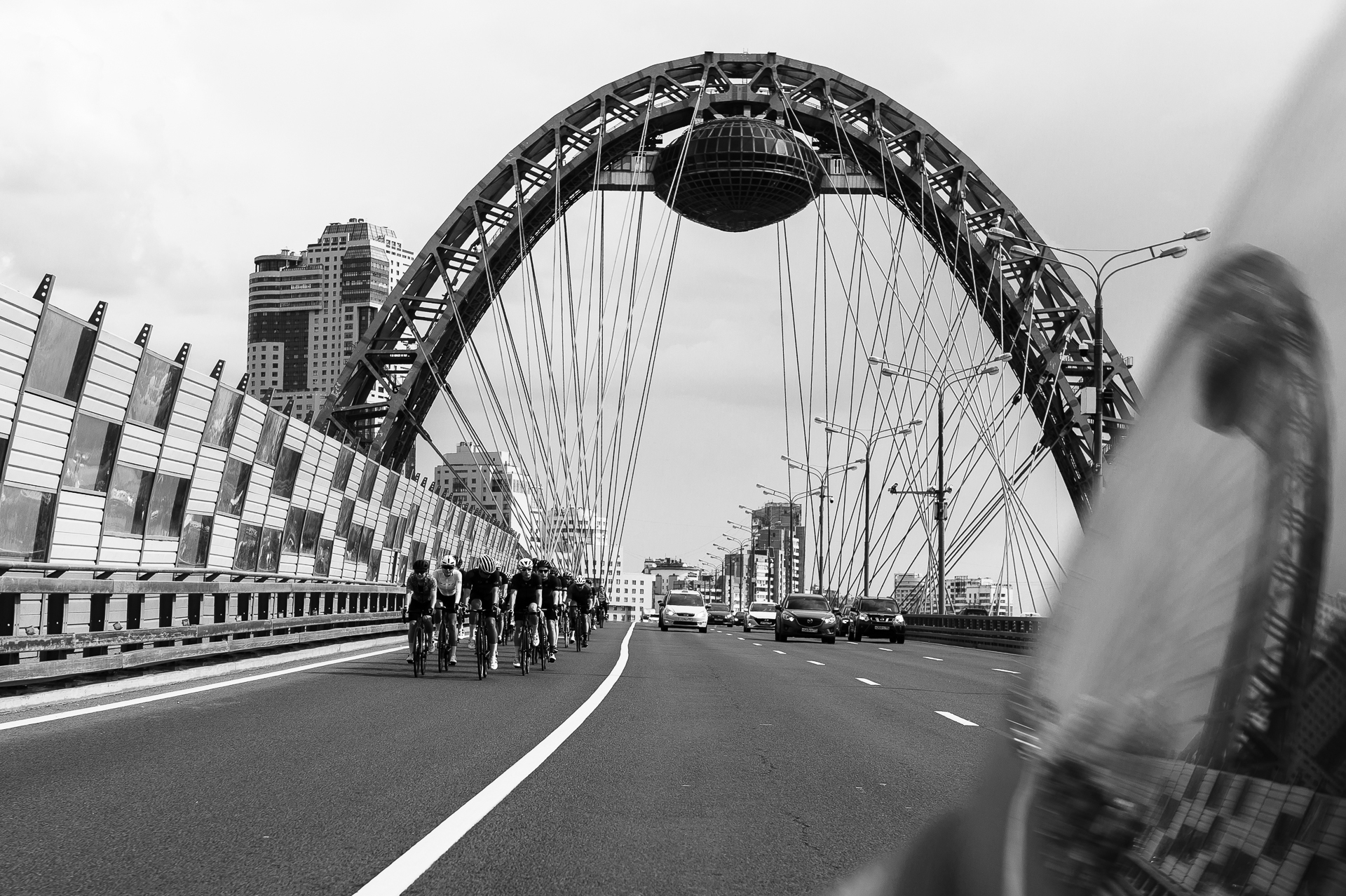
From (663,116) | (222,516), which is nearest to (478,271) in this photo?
(663,116)

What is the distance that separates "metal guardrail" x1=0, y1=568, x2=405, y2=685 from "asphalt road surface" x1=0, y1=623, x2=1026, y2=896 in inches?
40.7

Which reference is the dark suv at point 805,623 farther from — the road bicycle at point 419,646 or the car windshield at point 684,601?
the road bicycle at point 419,646

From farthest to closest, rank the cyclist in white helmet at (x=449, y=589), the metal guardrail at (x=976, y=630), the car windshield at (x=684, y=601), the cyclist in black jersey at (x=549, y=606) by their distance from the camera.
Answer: the car windshield at (x=684, y=601), the metal guardrail at (x=976, y=630), the cyclist in black jersey at (x=549, y=606), the cyclist in white helmet at (x=449, y=589)

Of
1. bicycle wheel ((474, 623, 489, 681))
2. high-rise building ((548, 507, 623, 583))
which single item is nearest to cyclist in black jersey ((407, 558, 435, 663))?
bicycle wheel ((474, 623, 489, 681))

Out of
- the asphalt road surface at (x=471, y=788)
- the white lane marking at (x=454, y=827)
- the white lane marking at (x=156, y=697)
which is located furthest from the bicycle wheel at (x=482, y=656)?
the white lane marking at (x=454, y=827)

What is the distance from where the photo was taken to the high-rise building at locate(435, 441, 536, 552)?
56406 millimetres

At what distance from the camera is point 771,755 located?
1112 cm

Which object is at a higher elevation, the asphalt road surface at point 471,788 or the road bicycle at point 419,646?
the road bicycle at point 419,646

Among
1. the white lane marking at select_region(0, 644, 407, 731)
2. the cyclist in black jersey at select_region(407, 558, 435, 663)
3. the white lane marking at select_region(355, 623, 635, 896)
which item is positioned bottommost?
the white lane marking at select_region(355, 623, 635, 896)

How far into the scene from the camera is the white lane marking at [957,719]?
14209 millimetres

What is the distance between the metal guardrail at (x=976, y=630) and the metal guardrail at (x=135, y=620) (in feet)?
62.7

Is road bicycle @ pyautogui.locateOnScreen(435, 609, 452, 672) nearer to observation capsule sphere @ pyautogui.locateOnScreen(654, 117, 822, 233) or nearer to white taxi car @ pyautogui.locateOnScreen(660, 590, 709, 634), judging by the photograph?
white taxi car @ pyautogui.locateOnScreen(660, 590, 709, 634)

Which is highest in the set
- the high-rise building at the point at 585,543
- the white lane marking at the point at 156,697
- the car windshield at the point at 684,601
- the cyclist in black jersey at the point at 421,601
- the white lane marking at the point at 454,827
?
the high-rise building at the point at 585,543

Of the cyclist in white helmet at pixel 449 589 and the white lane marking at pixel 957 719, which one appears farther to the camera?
the cyclist in white helmet at pixel 449 589
